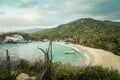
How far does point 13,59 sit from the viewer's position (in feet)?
123

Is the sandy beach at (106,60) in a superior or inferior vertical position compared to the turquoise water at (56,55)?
superior

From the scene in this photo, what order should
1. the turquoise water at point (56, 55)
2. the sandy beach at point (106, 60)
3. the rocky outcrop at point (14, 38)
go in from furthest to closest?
the rocky outcrop at point (14, 38) < the turquoise water at point (56, 55) < the sandy beach at point (106, 60)

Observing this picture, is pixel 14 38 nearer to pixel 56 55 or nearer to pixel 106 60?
pixel 56 55

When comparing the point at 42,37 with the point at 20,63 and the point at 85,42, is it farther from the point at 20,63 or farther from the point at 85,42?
the point at 20,63

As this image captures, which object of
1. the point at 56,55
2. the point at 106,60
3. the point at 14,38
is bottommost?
the point at 56,55

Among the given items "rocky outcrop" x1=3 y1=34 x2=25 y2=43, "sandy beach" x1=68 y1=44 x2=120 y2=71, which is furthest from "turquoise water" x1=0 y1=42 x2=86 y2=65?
"rocky outcrop" x1=3 y1=34 x2=25 y2=43

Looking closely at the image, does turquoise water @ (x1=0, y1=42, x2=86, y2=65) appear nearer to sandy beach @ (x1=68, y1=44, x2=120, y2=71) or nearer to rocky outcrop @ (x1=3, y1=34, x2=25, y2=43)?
sandy beach @ (x1=68, y1=44, x2=120, y2=71)

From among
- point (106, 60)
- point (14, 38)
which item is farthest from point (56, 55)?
point (14, 38)

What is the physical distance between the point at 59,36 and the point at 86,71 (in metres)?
131

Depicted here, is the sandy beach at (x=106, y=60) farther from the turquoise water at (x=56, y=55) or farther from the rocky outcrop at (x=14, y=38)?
the rocky outcrop at (x=14, y=38)

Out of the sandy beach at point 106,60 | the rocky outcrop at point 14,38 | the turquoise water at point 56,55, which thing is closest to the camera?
the sandy beach at point 106,60

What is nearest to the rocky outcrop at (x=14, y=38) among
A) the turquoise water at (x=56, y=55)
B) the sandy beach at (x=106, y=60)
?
the turquoise water at (x=56, y=55)

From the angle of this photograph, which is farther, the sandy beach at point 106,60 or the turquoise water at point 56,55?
the turquoise water at point 56,55

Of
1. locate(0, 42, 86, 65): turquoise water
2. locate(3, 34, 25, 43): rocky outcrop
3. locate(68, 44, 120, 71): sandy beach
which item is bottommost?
locate(0, 42, 86, 65): turquoise water
